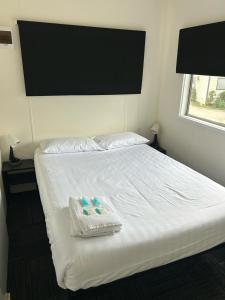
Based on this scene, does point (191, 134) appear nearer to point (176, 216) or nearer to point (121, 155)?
point (121, 155)

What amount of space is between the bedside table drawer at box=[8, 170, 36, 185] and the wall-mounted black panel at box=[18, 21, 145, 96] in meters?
0.95

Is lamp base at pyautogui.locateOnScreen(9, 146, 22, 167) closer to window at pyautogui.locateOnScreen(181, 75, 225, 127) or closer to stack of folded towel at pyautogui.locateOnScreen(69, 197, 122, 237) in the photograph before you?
stack of folded towel at pyautogui.locateOnScreen(69, 197, 122, 237)

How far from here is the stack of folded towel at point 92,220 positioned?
1.42 meters

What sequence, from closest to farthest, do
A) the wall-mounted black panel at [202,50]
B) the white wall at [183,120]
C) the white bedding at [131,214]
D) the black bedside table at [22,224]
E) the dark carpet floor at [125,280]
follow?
the white bedding at [131,214]
the dark carpet floor at [125,280]
the black bedside table at [22,224]
the wall-mounted black panel at [202,50]
the white wall at [183,120]

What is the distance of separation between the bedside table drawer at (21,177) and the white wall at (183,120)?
2018 millimetres

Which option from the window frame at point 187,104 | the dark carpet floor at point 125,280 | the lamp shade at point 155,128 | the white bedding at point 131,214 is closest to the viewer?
the white bedding at point 131,214

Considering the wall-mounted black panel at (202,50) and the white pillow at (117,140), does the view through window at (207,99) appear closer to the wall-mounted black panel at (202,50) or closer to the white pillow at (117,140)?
the wall-mounted black panel at (202,50)

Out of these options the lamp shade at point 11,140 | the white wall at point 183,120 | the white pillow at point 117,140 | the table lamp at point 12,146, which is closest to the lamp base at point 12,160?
the table lamp at point 12,146

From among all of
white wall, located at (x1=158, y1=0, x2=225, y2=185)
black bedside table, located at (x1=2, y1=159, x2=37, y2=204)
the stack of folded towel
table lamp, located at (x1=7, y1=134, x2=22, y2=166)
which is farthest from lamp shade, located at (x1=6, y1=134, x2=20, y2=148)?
white wall, located at (x1=158, y1=0, x2=225, y2=185)

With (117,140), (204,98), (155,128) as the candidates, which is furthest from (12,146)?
(204,98)

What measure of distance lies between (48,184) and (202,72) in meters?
2.13

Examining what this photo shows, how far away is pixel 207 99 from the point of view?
2.92 metres

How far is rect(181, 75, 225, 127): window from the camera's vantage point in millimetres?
2732

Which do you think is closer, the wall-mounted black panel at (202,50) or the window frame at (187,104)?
the wall-mounted black panel at (202,50)
